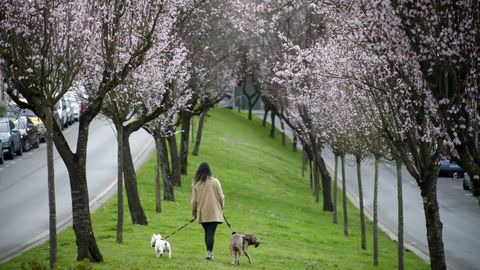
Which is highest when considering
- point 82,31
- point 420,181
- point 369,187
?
point 82,31

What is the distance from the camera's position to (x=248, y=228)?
29375 millimetres

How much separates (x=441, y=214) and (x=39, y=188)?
17556 millimetres

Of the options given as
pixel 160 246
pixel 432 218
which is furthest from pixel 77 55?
pixel 432 218

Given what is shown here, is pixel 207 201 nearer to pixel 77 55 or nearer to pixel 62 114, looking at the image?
pixel 77 55

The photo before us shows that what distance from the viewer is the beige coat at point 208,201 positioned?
18594 mm

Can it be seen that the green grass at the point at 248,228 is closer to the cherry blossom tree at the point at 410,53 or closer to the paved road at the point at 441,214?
the paved road at the point at 441,214

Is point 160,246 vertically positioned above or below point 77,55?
below

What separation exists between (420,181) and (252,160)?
1432 inches

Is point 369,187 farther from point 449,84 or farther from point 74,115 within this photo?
point 449,84

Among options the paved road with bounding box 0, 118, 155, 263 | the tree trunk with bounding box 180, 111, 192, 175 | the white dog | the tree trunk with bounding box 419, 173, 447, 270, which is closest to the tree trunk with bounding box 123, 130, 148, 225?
the paved road with bounding box 0, 118, 155, 263

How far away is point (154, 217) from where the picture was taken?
2864cm

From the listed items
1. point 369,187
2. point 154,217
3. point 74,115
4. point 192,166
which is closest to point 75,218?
point 154,217

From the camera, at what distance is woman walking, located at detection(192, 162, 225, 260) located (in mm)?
18609

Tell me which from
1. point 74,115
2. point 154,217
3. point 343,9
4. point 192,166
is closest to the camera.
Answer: point 343,9
